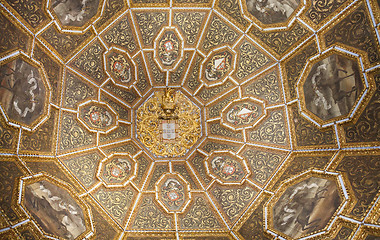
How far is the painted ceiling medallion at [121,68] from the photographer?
39.9 ft

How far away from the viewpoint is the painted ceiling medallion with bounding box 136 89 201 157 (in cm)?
1384

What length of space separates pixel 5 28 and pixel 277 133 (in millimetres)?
9849

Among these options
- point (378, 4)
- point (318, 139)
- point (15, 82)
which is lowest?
point (318, 139)

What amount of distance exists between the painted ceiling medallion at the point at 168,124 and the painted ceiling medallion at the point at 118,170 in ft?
4.02

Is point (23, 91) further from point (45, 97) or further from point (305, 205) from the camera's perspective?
point (305, 205)

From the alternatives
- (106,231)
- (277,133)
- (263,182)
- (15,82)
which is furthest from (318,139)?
(15,82)

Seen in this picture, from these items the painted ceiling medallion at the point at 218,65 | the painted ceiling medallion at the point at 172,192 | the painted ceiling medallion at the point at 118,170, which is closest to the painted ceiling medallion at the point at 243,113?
the painted ceiling medallion at the point at 218,65

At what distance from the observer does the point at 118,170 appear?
12.8m

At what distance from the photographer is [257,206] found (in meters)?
11.6

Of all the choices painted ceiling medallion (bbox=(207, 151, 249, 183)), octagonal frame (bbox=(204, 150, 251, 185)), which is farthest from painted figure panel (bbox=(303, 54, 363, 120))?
painted ceiling medallion (bbox=(207, 151, 249, 183))

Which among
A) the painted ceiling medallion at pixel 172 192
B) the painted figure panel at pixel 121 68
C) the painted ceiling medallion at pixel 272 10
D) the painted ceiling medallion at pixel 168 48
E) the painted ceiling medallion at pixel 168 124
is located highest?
the painted ceiling medallion at pixel 272 10

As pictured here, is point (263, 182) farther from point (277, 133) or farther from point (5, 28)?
point (5, 28)

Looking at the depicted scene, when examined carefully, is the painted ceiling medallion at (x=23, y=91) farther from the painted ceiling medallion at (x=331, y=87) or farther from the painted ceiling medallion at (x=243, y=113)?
the painted ceiling medallion at (x=331, y=87)

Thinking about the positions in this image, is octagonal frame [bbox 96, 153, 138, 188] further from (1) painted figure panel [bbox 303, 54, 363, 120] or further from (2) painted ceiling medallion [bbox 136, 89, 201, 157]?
(1) painted figure panel [bbox 303, 54, 363, 120]
